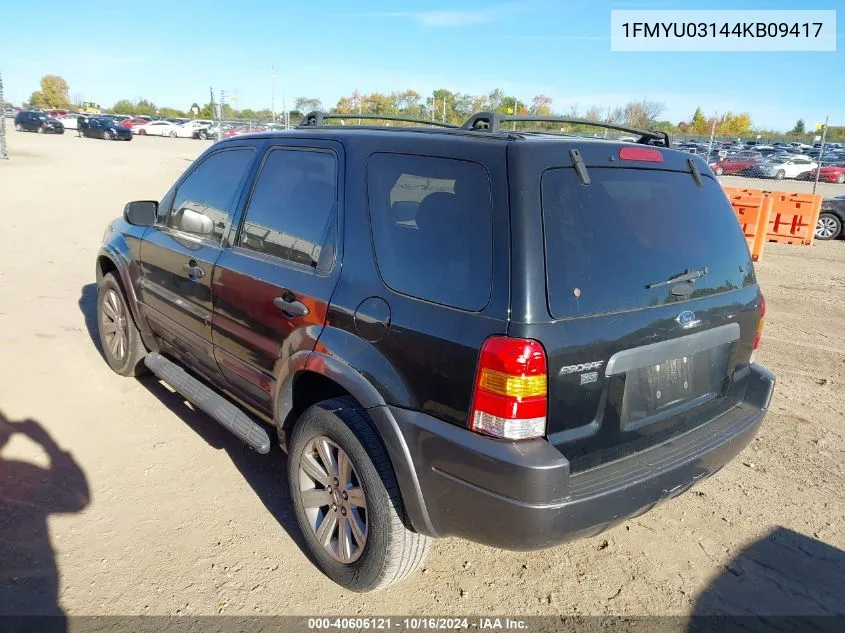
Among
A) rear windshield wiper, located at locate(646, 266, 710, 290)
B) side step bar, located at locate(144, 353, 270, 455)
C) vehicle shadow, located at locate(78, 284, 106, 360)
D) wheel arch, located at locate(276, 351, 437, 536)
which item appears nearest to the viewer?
wheel arch, located at locate(276, 351, 437, 536)

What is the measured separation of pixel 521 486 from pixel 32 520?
2.51m

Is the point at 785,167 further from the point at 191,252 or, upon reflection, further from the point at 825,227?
the point at 191,252

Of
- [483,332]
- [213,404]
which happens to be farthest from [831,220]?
[483,332]

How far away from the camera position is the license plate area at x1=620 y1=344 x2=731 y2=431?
2391 millimetres

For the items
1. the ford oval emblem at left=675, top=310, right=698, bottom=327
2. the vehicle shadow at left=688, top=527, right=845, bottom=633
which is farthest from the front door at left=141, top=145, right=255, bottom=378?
the vehicle shadow at left=688, top=527, right=845, bottom=633

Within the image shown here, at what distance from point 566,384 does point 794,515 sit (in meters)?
2.04

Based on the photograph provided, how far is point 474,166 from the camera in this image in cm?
230

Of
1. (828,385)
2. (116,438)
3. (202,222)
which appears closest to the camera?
(202,222)

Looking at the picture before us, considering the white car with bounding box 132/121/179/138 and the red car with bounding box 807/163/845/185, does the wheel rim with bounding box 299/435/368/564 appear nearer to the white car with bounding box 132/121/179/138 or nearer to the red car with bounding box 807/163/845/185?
the red car with bounding box 807/163/845/185

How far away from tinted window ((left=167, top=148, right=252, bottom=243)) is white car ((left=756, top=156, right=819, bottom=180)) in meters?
33.7

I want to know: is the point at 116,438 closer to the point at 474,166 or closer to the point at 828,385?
the point at 474,166

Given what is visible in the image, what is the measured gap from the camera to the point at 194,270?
11.8ft

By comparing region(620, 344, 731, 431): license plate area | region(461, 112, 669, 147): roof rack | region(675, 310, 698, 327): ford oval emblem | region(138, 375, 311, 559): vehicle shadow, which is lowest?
region(138, 375, 311, 559): vehicle shadow

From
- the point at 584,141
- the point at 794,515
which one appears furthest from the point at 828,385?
the point at 584,141
